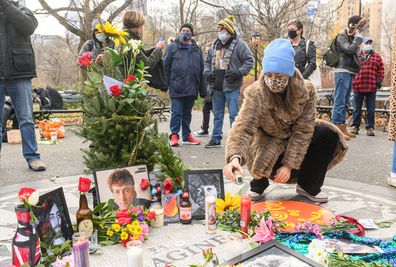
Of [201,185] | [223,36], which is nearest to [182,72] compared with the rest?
[223,36]

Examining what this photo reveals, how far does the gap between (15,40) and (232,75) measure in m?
2.80

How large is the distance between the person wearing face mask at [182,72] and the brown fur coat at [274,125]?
9.63 feet

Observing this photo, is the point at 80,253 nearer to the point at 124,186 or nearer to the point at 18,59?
the point at 124,186

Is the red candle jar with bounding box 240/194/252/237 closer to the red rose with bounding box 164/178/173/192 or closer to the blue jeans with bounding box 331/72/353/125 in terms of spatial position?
the red rose with bounding box 164/178/173/192

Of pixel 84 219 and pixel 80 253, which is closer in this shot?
pixel 80 253

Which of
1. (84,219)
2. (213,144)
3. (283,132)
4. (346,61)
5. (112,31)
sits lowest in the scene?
(213,144)

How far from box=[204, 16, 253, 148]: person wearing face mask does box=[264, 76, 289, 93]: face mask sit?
2.80 metres

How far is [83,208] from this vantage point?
222 centimetres

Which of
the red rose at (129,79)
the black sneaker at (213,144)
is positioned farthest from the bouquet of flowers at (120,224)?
the black sneaker at (213,144)

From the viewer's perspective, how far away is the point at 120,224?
229cm

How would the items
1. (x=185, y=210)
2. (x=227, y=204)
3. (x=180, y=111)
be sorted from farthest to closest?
(x=180, y=111)
(x=227, y=204)
(x=185, y=210)

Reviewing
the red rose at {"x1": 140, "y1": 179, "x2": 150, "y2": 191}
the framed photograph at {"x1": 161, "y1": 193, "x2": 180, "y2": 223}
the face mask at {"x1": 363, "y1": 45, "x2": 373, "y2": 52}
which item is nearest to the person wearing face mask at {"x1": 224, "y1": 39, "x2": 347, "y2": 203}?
the framed photograph at {"x1": 161, "y1": 193, "x2": 180, "y2": 223}

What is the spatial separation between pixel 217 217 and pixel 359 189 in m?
1.78

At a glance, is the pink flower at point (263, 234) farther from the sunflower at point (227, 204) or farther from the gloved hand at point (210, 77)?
the gloved hand at point (210, 77)
